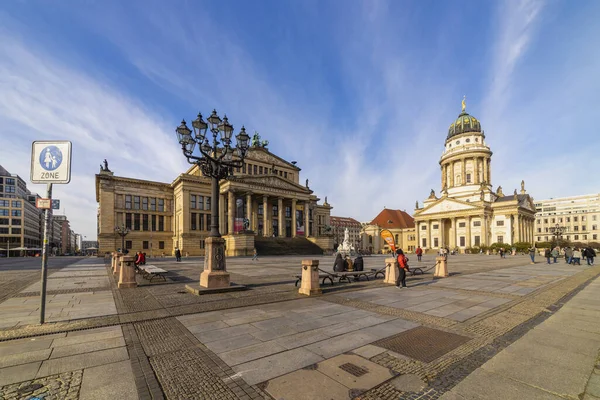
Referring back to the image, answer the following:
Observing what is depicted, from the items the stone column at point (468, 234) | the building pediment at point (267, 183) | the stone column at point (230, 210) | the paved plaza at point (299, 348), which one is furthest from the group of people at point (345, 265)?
the stone column at point (468, 234)

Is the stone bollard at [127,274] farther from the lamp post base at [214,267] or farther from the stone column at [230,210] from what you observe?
the stone column at [230,210]

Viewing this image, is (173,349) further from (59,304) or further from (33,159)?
(59,304)

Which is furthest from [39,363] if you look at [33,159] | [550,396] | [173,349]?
[550,396]

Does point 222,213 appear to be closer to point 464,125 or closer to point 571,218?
point 464,125

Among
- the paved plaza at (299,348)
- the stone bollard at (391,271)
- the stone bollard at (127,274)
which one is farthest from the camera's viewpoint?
the stone bollard at (391,271)

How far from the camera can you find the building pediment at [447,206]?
72.8 m

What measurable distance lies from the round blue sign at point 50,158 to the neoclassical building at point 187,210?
121 feet

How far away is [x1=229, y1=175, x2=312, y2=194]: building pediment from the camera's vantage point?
48750 millimetres

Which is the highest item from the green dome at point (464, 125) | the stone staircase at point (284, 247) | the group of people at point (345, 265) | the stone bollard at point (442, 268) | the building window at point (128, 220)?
the green dome at point (464, 125)

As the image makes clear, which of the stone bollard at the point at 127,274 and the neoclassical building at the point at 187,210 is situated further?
the neoclassical building at the point at 187,210

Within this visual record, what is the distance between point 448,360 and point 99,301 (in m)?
9.88

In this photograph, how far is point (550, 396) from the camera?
3445mm

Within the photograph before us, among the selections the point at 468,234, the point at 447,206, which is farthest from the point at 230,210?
the point at 468,234

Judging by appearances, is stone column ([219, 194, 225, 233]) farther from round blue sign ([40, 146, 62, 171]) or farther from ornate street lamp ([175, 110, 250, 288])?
round blue sign ([40, 146, 62, 171])
